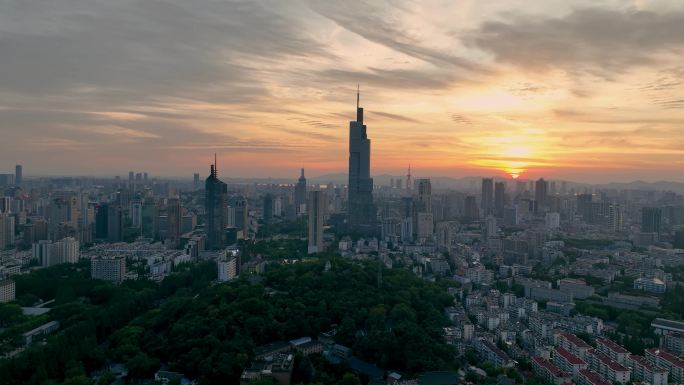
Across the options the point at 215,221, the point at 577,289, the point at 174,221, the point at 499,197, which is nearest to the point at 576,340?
Answer: the point at 577,289

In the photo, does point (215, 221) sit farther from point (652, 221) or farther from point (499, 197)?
point (499, 197)

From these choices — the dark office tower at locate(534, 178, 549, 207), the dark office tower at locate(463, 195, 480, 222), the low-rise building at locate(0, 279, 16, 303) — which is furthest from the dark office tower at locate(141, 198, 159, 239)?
the dark office tower at locate(534, 178, 549, 207)

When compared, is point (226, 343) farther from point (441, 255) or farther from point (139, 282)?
point (441, 255)

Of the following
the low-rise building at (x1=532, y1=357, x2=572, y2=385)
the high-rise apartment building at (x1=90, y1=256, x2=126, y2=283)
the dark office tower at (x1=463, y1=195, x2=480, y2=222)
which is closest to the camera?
the low-rise building at (x1=532, y1=357, x2=572, y2=385)

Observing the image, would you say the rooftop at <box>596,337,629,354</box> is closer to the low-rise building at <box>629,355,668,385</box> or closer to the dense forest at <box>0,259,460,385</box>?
the low-rise building at <box>629,355,668,385</box>

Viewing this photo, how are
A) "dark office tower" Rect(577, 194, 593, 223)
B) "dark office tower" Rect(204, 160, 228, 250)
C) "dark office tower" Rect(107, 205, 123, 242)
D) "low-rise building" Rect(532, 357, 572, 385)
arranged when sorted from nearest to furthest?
"low-rise building" Rect(532, 357, 572, 385) < "dark office tower" Rect(204, 160, 228, 250) < "dark office tower" Rect(107, 205, 123, 242) < "dark office tower" Rect(577, 194, 593, 223)

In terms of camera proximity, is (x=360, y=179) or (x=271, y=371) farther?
(x=360, y=179)

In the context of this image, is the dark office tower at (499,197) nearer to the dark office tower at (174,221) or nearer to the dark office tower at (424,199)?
the dark office tower at (424,199)

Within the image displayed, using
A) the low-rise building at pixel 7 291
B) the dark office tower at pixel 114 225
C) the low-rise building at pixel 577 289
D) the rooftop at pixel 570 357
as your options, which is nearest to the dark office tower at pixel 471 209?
the low-rise building at pixel 577 289
